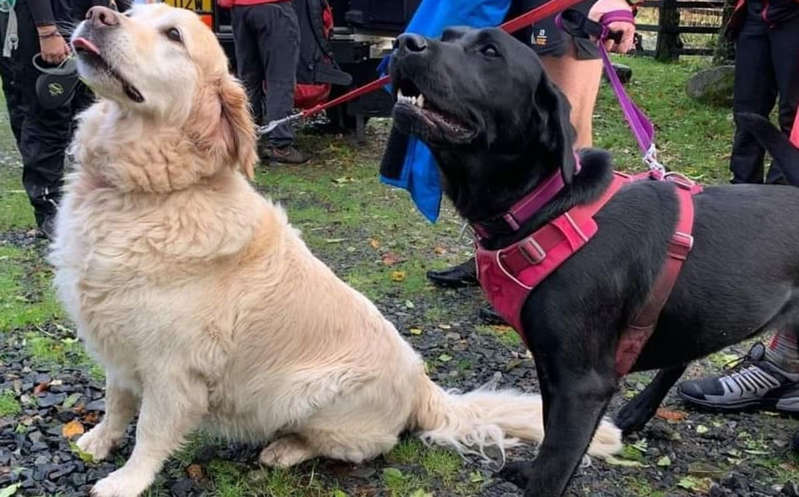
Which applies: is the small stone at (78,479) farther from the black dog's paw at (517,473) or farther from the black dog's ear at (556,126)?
the black dog's ear at (556,126)

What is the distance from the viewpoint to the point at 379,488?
305 centimetres

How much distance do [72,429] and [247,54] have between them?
5131 mm

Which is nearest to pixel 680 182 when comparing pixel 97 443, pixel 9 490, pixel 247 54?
pixel 97 443

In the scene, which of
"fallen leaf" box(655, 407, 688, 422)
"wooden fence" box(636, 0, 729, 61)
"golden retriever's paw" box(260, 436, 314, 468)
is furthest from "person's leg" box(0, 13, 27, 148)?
"wooden fence" box(636, 0, 729, 61)

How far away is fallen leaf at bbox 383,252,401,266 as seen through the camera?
574cm

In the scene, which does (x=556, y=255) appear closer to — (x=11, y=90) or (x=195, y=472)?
(x=195, y=472)

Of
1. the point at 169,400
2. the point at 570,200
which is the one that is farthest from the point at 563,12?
the point at 169,400

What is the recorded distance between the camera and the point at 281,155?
848 cm

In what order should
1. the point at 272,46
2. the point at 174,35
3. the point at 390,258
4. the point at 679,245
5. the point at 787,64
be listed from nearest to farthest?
the point at 679,245
the point at 174,35
the point at 787,64
the point at 390,258
the point at 272,46

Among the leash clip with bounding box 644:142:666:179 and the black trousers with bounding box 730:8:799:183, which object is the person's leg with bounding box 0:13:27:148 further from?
the black trousers with bounding box 730:8:799:183

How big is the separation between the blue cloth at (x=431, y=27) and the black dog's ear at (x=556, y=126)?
145 cm

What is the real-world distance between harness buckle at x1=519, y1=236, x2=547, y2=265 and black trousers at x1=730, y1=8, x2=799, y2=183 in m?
3.21

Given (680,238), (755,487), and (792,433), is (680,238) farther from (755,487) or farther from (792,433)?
(792,433)

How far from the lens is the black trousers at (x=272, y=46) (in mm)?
7367
